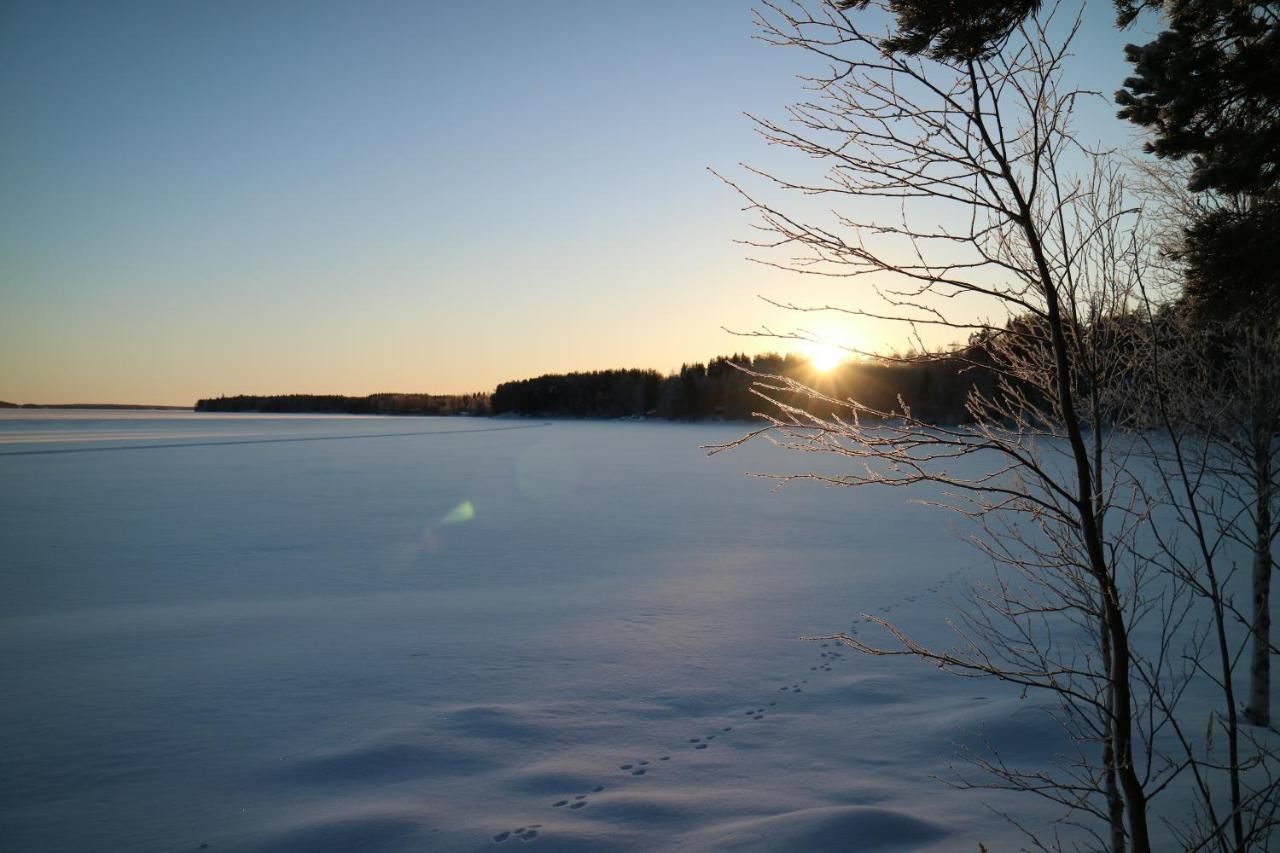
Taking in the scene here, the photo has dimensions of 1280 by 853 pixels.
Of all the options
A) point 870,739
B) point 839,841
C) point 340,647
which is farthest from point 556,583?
point 839,841

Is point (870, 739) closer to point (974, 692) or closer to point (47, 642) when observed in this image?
point (974, 692)

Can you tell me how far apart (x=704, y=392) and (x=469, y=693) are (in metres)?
97.5

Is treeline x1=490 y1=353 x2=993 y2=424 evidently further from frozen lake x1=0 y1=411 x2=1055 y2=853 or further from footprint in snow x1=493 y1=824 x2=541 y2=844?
footprint in snow x1=493 y1=824 x2=541 y2=844

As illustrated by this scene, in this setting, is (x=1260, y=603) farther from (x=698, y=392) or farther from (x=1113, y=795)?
(x=698, y=392)

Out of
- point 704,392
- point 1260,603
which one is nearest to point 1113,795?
point 1260,603

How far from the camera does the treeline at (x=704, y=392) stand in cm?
6838

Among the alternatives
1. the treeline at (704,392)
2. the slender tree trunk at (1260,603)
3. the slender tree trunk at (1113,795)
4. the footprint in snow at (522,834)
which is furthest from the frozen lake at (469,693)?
the treeline at (704,392)

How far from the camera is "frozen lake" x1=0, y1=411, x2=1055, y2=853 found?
5109mm

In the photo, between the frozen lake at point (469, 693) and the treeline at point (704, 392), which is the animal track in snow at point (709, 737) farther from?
the treeline at point (704, 392)

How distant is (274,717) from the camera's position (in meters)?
6.71

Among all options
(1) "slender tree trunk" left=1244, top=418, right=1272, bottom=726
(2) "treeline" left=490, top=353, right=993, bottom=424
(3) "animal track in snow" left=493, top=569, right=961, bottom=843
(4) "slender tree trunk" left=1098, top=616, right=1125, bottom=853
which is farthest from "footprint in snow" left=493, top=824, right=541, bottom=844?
(2) "treeline" left=490, top=353, right=993, bottom=424

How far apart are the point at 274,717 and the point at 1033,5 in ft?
24.2

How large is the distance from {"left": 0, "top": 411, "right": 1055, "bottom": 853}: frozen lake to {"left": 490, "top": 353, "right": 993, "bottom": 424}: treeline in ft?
119

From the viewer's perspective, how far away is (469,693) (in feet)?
24.5
